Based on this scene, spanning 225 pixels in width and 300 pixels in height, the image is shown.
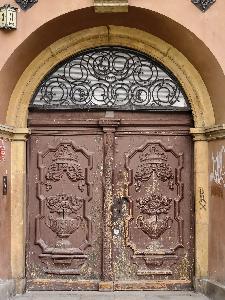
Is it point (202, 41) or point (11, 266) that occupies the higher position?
point (202, 41)

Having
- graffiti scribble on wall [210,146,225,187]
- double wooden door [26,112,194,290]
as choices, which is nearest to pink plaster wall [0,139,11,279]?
double wooden door [26,112,194,290]

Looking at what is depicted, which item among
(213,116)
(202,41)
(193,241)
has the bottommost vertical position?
(193,241)

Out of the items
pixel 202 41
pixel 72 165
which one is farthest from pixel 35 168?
pixel 202 41

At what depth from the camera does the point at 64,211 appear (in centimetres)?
736

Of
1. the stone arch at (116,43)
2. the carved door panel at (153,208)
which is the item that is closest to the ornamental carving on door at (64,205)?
the carved door panel at (153,208)

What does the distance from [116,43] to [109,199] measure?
82.2 inches

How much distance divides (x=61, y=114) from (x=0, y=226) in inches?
67.2

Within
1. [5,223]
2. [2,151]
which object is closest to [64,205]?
[5,223]

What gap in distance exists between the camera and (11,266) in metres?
7.10

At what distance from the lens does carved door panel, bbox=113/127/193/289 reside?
24.1 feet

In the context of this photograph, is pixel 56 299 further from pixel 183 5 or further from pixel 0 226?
pixel 183 5

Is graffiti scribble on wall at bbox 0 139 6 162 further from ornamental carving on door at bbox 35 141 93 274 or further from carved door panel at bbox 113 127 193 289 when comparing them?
carved door panel at bbox 113 127 193 289

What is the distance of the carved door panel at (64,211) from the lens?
7.34 meters

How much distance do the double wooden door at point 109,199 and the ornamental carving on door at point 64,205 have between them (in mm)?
13
